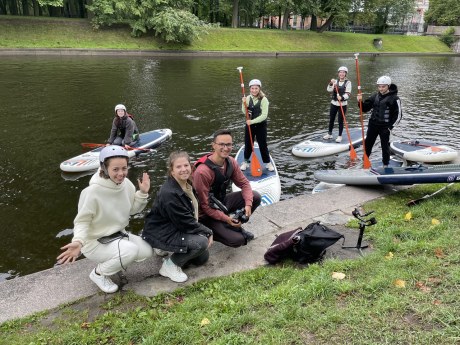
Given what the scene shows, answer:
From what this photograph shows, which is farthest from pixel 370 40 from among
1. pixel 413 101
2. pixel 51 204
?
pixel 51 204

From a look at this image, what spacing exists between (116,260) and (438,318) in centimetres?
353

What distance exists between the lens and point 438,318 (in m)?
3.42

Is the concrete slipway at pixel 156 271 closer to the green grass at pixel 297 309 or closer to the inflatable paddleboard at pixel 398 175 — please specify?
the green grass at pixel 297 309

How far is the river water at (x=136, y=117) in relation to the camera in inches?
325

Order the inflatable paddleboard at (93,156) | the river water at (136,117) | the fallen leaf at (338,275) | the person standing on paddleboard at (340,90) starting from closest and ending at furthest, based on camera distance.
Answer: the fallen leaf at (338,275) → the river water at (136,117) → the inflatable paddleboard at (93,156) → the person standing on paddleboard at (340,90)

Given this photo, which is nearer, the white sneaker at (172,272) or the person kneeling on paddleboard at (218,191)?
the white sneaker at (172,272)

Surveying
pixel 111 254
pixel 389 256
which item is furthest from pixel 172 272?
pixel 389 256

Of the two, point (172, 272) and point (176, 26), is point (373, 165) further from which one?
point (176, 26)

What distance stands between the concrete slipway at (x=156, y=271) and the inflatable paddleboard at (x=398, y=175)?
1275mm

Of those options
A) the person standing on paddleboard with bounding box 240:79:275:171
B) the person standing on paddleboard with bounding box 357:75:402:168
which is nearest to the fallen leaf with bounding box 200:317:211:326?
the person standing on paddleboard with bounding box 240:79:275:171

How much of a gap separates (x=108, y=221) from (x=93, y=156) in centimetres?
676

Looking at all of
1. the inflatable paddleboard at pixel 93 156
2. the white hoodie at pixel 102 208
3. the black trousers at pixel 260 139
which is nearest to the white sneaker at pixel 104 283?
the white hoodie at pixel 102 208

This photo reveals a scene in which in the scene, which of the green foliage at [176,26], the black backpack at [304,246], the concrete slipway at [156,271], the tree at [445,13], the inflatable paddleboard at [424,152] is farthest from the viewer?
the tree at [445,13]

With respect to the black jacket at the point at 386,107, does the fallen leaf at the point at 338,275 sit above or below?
below
